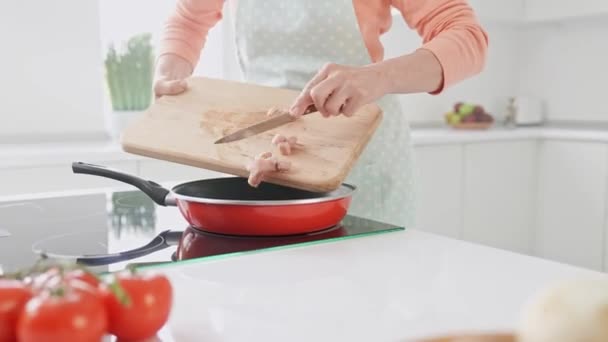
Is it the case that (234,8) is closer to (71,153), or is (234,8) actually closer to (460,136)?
(71,153)

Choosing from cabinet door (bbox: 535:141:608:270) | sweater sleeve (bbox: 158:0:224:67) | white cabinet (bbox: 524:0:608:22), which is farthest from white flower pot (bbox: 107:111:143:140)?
white cabinet (bbox: 524:0:608:22)

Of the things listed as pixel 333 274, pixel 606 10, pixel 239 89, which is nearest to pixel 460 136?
pixel 606 10

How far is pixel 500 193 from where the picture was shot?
2.72 metres

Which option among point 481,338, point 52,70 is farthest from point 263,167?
point 52,70

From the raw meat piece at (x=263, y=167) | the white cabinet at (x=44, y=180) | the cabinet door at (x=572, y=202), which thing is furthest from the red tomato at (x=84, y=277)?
the cabinet door at (x=572, y=202)

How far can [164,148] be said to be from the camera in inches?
42.8

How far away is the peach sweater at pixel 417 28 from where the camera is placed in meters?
1.16

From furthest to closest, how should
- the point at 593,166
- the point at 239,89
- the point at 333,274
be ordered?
the point at 593,166
the point at 239,89
the point at 333,274

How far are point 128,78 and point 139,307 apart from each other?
1963 millimetres

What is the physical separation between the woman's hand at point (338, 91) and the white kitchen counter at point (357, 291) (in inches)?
7.9

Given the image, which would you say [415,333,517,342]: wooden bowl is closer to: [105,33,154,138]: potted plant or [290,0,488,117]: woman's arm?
[290,0,488,117]: woman's arm

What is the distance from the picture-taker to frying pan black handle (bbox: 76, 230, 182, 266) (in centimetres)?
79

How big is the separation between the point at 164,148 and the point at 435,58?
0.45 meters

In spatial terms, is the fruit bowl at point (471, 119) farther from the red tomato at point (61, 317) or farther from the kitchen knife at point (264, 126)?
the red tomato at point (61, 317)
